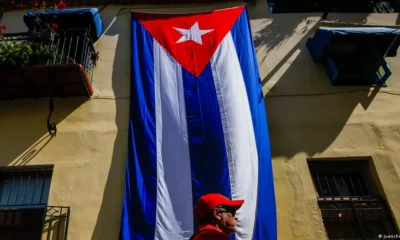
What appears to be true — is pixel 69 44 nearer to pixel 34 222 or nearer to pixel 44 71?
pixel 44 71

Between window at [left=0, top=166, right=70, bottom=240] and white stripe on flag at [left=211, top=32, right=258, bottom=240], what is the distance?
102 inches

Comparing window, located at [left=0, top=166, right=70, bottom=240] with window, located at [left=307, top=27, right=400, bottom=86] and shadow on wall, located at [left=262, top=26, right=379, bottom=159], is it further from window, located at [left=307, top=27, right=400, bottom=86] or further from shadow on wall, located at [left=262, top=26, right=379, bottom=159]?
window, located at [left=307, top=27, right=400, bottom=86]

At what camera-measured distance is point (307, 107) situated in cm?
728

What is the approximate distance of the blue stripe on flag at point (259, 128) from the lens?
5.47 m

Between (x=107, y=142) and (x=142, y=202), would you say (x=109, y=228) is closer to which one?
(x=142, y=202)

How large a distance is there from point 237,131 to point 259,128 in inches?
16.6

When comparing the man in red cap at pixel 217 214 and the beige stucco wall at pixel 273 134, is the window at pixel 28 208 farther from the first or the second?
the man in red cap at pixel 217 214

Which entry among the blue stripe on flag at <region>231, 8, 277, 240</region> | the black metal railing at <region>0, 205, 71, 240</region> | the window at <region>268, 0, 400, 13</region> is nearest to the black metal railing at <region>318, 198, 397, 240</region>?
the blue stripe on flag at <region>231, 8, 277, 240</region>

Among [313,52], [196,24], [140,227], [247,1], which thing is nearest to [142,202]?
[140,227]

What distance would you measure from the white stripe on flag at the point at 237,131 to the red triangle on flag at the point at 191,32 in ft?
0.96

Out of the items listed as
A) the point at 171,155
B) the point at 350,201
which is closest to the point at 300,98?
the point at 350,201

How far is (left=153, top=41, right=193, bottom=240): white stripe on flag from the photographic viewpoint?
17.8 ft

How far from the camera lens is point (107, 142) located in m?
6.65

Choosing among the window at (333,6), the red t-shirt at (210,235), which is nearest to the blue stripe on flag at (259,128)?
the window at (333,6)
